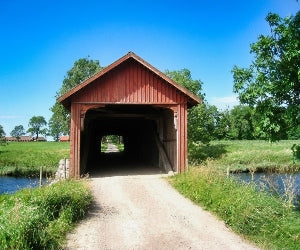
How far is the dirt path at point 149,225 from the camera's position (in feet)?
26.8

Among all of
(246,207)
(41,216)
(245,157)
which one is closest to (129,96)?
(246,207)

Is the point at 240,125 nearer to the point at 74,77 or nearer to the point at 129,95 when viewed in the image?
the point at 74,77

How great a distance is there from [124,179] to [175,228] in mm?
7864

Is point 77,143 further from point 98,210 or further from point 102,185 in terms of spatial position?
point 98,210

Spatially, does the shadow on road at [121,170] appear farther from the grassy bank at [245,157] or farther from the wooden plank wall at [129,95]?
the grassy bank at [245,157]

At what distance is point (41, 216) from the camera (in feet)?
27.2

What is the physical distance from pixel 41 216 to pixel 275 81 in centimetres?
768

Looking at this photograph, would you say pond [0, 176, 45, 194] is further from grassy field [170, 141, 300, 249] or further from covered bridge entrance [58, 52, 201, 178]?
grassy field [170, 141, 300, 249]

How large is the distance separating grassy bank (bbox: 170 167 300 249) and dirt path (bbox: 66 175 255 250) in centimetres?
33

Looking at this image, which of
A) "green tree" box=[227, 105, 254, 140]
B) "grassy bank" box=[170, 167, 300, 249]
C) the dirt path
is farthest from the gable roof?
"green tree" box=[227, 105, 254, 140]

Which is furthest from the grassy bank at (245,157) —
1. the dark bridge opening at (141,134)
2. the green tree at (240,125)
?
the green tree at (240,125)

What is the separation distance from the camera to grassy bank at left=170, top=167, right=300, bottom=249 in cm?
825

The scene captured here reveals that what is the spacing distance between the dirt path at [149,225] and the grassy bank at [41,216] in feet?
1.18

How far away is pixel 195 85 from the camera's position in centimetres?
3378
